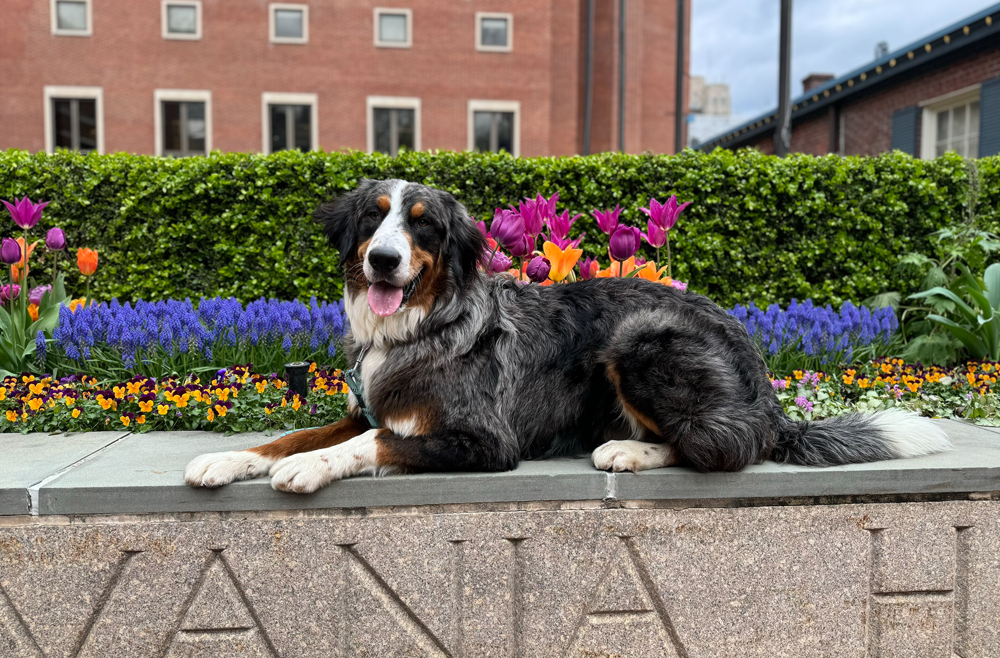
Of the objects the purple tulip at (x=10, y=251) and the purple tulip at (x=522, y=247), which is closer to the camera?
the purple tulip at (x=522, y=247)

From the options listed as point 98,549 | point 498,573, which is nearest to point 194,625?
point 98,549

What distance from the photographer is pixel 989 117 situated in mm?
11781

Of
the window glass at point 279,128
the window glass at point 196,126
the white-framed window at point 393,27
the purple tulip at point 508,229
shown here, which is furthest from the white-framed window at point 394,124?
the purple tulip at point 508,229

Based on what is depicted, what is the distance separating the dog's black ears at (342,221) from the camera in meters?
2.59

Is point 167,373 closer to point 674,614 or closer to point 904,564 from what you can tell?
point 674,614

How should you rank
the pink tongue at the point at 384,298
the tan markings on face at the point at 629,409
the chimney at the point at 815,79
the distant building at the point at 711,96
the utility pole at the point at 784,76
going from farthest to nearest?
1. the distant building at the point at 711,96
2. the chimney at the point at 815,79
3. the utility pole at the point at 784,76
4. the tan markings on face at the point at 629,409
5. the pink tongue at the point at 384,298

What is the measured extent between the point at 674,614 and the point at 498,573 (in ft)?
2.19

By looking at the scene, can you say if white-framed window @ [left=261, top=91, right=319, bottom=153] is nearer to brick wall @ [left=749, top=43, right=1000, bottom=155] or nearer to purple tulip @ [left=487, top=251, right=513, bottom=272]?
brick wall @ [left=749, top=43, right=1000, bottom=155]

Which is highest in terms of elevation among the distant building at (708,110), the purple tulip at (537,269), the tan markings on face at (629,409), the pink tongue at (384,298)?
the distant building at (708,110)

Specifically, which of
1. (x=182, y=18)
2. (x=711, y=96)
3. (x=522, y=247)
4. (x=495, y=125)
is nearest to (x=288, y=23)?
(x=182, y=18)

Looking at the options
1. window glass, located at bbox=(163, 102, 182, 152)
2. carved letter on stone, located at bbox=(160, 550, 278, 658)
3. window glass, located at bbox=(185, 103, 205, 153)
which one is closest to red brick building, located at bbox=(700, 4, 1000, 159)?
carved letter on stone, located at bbox=(160, 550, 278, 658)

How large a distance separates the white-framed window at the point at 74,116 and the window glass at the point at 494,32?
13725 millimetres

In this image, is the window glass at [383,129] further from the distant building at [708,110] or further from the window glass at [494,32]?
the distant building at [708,110]

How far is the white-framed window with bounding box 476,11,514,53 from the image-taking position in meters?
24.8
